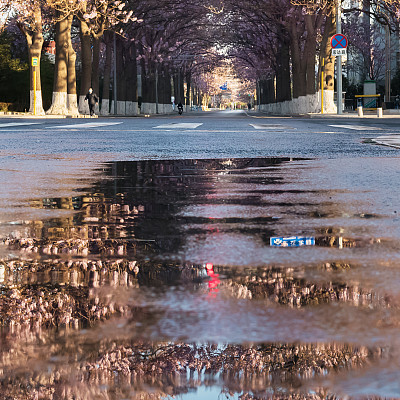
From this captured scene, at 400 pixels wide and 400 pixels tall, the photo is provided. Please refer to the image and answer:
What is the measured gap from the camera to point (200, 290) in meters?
3.85

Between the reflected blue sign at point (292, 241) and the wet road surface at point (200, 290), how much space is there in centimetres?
1

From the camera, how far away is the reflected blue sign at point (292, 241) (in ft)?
17.1

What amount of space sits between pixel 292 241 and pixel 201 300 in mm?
1799

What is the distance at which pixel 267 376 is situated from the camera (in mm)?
2586

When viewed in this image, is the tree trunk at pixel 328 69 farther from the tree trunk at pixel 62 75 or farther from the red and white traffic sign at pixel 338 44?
the tree trunk at pixel 62 75

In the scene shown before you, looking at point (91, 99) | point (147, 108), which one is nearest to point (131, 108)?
point (147, 108)

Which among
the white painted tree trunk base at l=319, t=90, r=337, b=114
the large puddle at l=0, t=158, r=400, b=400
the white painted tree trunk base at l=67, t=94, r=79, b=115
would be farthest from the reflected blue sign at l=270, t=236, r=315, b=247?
the white painted tree trunk base at l=67, t=94, r=79, b=115

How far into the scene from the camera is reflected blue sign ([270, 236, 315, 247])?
521 centimetres

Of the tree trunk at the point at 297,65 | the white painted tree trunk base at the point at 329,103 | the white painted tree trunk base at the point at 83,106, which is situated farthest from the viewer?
the tree trunk at the point at 297,65

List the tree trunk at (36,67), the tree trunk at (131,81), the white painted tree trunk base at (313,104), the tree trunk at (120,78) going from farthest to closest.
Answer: the tree trunk at (131,81), the tree trunk at (120,78), the white painted tree trunk base at (313,104), the tree trunk at (36,67)

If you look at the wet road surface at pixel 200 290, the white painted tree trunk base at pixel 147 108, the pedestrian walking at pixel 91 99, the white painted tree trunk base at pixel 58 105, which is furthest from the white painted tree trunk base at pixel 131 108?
the wet road surface at pixel 200 290

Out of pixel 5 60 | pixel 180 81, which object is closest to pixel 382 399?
pixel 5 60

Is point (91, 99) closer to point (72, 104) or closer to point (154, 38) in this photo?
point (72, 104)

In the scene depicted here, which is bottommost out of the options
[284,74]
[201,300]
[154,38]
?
[201,300]
